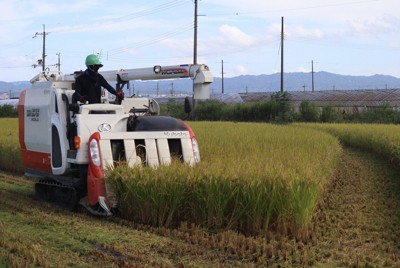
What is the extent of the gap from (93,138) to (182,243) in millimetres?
2326

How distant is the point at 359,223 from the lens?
7.28 meters

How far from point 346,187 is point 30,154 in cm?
637

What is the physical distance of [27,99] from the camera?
368 inches

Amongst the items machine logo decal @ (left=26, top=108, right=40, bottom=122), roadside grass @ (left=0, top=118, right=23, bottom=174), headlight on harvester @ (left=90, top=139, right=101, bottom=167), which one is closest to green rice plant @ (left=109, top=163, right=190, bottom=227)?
headlight on harvester @ (left=90, top=139, right=101, bottom=167)

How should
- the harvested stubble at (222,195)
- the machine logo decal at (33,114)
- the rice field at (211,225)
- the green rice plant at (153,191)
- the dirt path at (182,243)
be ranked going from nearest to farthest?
the dirt path at (182,243) → the rice field at (211,225) → the harvested stubble at (222,195) → the green rice plant at (153,191) → the machine logo decal at (33,114)

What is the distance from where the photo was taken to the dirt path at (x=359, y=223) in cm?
567

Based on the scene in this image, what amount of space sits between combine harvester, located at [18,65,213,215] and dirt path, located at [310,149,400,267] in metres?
2.38

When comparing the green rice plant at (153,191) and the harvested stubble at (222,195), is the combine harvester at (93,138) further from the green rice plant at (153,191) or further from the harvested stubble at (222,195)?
the harvested stubble at (222,195)

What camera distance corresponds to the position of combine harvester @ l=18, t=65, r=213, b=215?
297 inches

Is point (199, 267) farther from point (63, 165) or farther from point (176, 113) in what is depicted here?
point (176, 113)

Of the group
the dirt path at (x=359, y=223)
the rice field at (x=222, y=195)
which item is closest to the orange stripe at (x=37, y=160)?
the rice field at (x=222, y=195)

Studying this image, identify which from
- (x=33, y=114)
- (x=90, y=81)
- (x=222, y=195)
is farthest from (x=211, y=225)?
(x=33, y=114)

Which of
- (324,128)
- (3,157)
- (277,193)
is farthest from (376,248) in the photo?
(324,128)

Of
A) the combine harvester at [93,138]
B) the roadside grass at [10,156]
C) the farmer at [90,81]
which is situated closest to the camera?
the combine harvester at [93,138]
